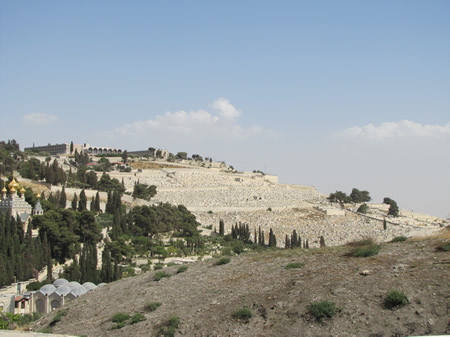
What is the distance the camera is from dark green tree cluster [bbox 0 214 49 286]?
25.8 metres

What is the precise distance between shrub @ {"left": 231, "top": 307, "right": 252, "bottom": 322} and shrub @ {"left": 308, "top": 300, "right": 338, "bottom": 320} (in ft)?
4.10

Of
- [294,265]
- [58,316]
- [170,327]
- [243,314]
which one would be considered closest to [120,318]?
[170,327]

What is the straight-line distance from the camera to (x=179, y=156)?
4843 inches

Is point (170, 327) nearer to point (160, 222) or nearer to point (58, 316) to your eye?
point (58, 316)

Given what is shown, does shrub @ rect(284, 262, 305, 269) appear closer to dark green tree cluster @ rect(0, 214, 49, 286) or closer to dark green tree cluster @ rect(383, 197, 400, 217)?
dark green tree cluster @ rect(0, 214, 49, 286)

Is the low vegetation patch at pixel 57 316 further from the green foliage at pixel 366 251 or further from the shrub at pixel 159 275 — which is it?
the green foliage at pixel 366 251

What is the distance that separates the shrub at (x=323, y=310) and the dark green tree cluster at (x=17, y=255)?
19892 mm

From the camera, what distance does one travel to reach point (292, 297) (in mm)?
10516

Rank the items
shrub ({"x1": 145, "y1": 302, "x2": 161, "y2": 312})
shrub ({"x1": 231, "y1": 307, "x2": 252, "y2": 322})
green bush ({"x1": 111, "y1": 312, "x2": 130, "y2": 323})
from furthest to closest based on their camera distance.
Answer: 1. shrub ({"x1": 145, "y1": 302, "x2": 161, "y2": 312})
2. green bush ({"x1": 111, "y1": 312, "x2": 130, "y2": 323})
3. shrub ({"x1": 231, "y1": 307, "x2": 252, "y2": 322})

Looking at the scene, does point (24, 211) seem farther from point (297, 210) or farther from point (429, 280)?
point (297, 210)

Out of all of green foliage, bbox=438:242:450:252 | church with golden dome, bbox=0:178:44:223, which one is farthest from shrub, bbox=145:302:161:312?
church with golden dome, bbox=0:178:44:223

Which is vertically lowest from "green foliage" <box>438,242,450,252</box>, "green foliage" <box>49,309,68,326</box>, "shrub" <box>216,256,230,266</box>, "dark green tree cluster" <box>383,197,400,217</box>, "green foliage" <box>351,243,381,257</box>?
"dark green tree cluster" <box>383,197,400,217</box>

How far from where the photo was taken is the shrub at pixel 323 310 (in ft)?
31.1

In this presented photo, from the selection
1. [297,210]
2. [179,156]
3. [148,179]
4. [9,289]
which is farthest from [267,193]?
[9,289]
